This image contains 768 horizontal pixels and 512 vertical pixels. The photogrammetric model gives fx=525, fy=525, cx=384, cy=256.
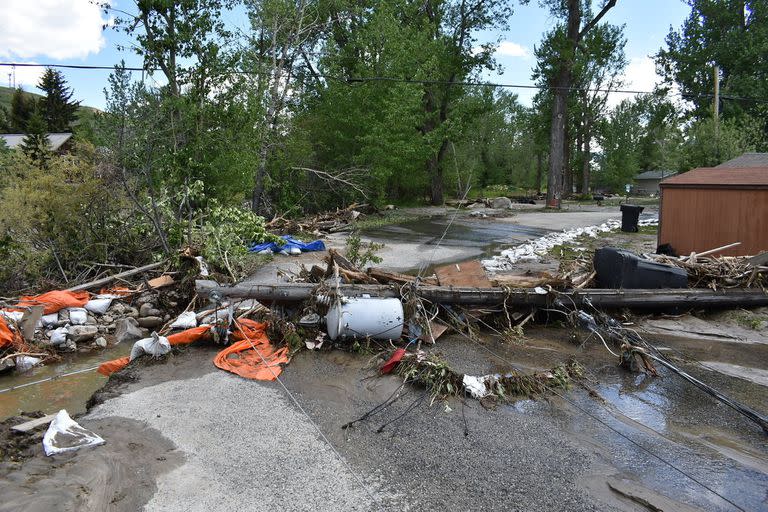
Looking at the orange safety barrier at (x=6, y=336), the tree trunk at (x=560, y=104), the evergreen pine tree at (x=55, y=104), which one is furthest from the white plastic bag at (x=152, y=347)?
the evergreen pine tree at (x=55, y=104)

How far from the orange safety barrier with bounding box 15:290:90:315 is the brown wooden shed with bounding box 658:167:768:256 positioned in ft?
39.6

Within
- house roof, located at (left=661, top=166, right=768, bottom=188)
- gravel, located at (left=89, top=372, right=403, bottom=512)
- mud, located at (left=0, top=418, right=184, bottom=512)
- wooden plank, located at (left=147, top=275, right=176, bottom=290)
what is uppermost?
house roof, located at (left=661, top=166, right=768, bottom=188)

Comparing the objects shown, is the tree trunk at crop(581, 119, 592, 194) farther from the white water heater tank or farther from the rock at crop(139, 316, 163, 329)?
the rock at crop(139, 316, 163, 329)

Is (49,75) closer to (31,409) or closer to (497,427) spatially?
(31,409)

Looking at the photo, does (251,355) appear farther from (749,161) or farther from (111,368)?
(749,161)

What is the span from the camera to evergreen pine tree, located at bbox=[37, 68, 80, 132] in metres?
40.7

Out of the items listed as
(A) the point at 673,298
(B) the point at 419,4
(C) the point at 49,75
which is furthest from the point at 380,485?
(C) the point at 49,75

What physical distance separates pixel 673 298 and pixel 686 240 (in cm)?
477

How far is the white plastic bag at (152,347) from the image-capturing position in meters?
6.20

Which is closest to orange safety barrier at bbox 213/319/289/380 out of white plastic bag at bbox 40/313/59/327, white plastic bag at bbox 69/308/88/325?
white plastic bag at bbox 69/308/88/325

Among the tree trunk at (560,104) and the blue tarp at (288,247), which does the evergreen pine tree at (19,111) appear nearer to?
the blue tarp at (288,247)

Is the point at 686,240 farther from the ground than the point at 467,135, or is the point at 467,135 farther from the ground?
the point at 467,135

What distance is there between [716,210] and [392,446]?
10.0m

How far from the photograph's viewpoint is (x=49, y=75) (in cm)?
4034
